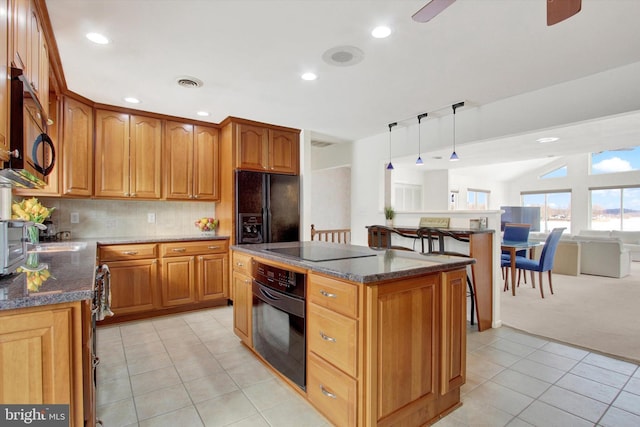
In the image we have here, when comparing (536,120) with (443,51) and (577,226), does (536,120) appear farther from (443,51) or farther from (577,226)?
(577,226)

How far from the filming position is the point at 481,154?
263 inches

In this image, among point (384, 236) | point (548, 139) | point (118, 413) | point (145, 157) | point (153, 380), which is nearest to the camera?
point (118, 413)

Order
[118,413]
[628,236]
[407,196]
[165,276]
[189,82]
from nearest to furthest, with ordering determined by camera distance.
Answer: [118,413] < [189,82] < [165,276] < [628,236] < [407,196]

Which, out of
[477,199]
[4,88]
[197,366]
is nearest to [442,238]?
[197,366]

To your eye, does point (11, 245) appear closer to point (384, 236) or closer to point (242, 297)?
point (242, 297)

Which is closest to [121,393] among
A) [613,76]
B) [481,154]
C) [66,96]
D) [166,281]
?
[166,281]

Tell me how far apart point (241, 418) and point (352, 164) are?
13.9 ft

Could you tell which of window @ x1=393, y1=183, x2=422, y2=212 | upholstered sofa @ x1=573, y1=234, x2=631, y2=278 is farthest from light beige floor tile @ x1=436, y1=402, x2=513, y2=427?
window @ x1=393, y1=183, x2=422, y2=212

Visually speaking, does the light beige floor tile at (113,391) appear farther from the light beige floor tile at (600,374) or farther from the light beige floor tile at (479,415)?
the light beige floor tile at (600,374)

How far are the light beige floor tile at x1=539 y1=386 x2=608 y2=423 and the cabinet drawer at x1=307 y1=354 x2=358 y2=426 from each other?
1345 millimetres

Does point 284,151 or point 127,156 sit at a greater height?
point 284,151

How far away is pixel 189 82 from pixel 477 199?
986cm

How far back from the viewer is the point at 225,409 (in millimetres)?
1909

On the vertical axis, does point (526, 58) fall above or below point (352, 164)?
above
